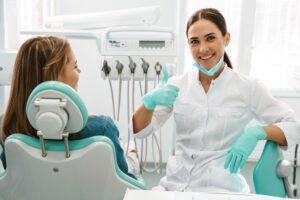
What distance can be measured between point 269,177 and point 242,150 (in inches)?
5.6

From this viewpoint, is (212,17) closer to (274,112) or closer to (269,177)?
(274,112)

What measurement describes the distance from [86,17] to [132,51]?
1.45 feet

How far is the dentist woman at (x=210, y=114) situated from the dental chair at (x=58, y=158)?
1.24ft

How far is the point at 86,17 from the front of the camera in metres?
1.95

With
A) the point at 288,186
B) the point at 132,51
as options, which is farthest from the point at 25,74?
the point at 288,186

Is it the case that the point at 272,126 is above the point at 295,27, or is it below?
below

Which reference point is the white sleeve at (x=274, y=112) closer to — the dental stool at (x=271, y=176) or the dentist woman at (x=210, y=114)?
the dentist woman at (x=210, y=114)

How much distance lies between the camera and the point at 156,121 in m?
1.30

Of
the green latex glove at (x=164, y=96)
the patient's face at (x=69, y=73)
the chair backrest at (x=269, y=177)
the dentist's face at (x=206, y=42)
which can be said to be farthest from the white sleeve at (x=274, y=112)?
the patient's face at (x=69, y=73)

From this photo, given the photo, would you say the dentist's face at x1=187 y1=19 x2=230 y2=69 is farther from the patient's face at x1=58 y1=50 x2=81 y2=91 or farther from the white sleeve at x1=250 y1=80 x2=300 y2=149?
the patient's face at x1=58 y1=50 x2=81 y2=91

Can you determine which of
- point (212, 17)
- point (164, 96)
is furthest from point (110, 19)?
point (164, 96)

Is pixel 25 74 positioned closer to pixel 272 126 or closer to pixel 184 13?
pixel 272 126

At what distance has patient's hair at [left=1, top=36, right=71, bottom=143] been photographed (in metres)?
0.98

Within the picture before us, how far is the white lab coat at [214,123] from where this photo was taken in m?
1.23
